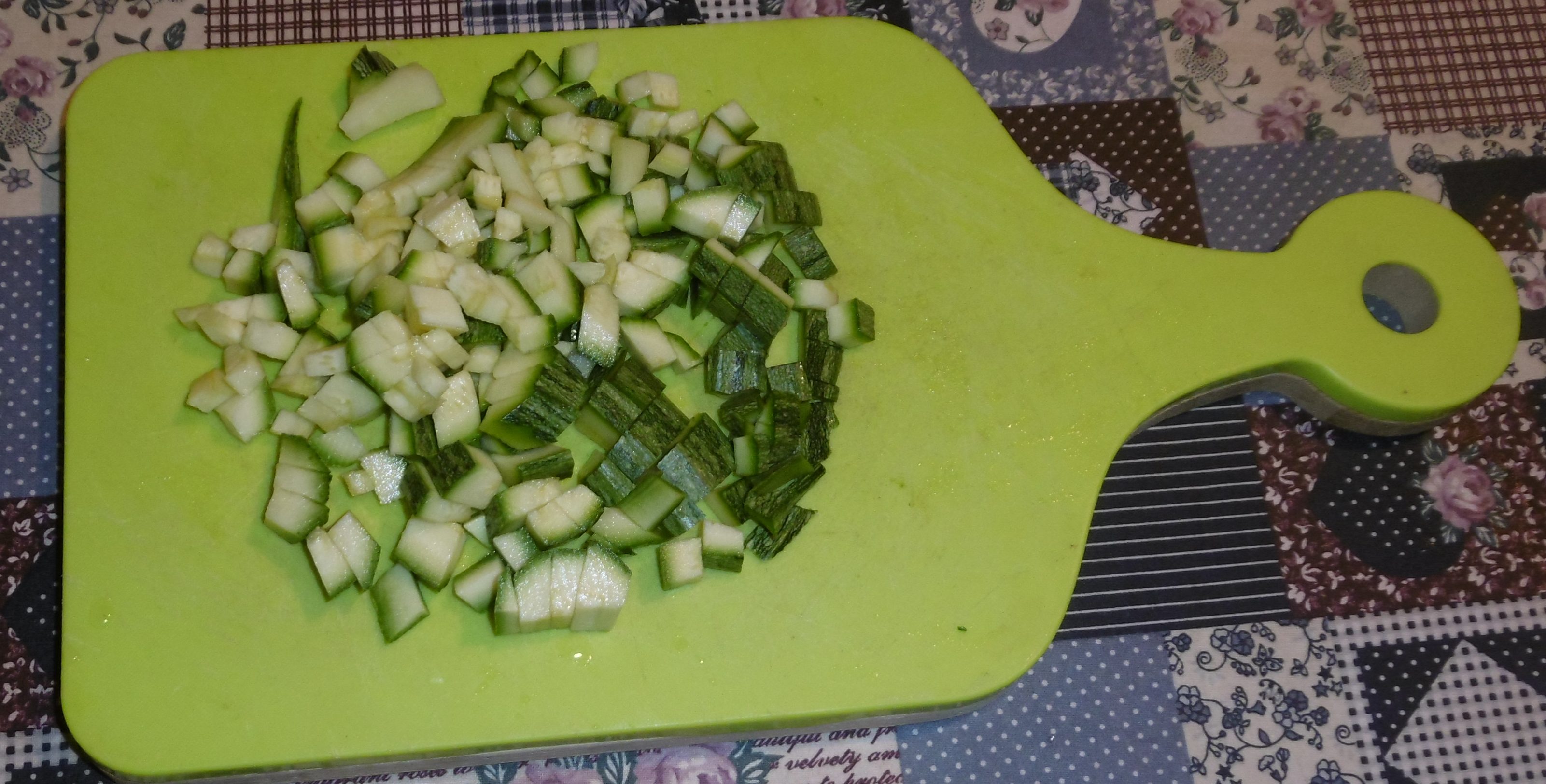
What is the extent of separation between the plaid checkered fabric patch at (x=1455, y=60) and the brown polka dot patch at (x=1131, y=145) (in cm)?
61

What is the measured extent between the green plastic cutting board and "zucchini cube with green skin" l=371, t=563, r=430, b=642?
0.04 m

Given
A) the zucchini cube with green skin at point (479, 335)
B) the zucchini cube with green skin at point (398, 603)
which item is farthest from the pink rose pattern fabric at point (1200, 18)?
the zucchini cube with green skin at point (398, 603)

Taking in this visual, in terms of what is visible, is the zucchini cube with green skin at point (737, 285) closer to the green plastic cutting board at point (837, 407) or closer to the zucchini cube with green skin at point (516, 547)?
the green plastic cutting board at point (837, 407)

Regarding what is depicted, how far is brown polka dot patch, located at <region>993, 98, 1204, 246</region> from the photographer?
2.94 metres

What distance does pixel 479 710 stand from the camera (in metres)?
2.26

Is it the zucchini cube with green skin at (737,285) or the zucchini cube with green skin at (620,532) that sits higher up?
the zucchini cube with green skin at (737,285)

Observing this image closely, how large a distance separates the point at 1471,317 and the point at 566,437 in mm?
2024

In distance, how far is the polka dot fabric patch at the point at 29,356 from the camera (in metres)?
2.56

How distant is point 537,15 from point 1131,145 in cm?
156

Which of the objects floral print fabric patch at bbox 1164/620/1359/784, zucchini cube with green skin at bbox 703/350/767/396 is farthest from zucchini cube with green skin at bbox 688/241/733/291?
floral print fabric patch at bbox 1164/620/1359/784

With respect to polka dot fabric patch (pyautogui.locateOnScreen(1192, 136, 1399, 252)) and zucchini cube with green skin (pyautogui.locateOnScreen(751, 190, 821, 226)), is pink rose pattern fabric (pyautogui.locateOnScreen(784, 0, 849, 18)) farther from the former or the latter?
polka dot fabric patch (pyautogui.locateOnScreen(1192, 136, 1399, 252))

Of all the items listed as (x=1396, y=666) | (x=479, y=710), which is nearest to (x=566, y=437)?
(x=479, y=710)

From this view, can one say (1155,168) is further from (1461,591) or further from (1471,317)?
(1461,591)

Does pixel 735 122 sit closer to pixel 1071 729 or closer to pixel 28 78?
pixel 1071 729
